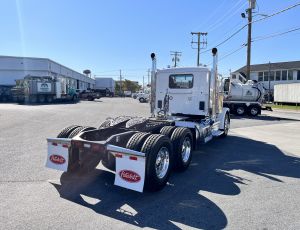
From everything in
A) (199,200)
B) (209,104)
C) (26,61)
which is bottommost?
(199,200)

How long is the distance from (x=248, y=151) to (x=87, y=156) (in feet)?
18.2

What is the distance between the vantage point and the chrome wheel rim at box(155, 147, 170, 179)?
212 inches

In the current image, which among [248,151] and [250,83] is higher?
[250,83]

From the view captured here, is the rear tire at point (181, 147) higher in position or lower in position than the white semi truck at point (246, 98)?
lower

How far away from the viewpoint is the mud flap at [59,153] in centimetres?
548

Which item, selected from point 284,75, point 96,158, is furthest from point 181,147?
point 284,75

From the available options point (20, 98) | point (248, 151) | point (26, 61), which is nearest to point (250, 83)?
point (248, 151)

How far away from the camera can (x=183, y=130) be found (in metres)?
6.71

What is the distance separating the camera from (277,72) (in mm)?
56750

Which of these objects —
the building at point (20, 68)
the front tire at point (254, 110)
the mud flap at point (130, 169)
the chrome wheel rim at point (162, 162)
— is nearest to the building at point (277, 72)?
the front tire at point (254, 110)

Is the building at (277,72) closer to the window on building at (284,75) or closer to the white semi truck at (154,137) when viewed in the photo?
the window on building at (284,75)

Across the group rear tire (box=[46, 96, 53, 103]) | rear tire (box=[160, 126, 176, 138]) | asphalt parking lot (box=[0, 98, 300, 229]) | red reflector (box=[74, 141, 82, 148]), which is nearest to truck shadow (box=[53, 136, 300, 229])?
asphalt parking lot (box=[0, 98, 300, 229])

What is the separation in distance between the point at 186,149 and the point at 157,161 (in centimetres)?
168

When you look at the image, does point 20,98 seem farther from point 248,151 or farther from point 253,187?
point 253,187
